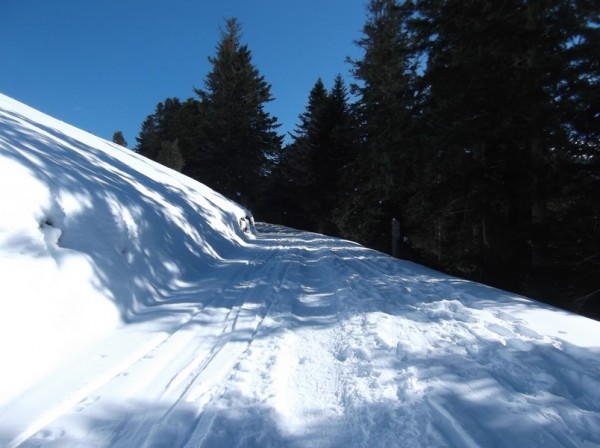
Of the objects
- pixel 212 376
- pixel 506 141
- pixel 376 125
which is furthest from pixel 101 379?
pixel 376 125

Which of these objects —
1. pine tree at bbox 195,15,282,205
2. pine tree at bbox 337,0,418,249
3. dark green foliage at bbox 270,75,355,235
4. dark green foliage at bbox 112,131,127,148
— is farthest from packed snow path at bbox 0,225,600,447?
dark green foliage at bbox 112,131,127,148

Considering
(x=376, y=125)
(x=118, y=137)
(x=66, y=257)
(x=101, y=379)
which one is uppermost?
(x=118, y=137)

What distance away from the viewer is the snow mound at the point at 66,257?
2932 mm

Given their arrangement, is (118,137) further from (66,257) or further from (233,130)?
(66,257)

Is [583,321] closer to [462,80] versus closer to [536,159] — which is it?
[536,159]

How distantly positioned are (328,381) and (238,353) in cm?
98

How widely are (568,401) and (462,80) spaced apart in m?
7.22

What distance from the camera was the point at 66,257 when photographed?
377 cm

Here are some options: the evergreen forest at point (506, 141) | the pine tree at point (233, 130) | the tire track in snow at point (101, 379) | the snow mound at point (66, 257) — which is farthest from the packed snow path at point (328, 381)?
the pine tree at point (233, 130)

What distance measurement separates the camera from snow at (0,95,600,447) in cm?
216

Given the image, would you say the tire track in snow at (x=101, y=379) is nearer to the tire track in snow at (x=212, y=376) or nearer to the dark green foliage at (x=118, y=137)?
the tire track in snow at (x=212, y=376)

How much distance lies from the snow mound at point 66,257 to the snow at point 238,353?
0.8 inches

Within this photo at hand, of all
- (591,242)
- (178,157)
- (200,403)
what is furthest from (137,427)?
(178,157)

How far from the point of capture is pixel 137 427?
216cm
